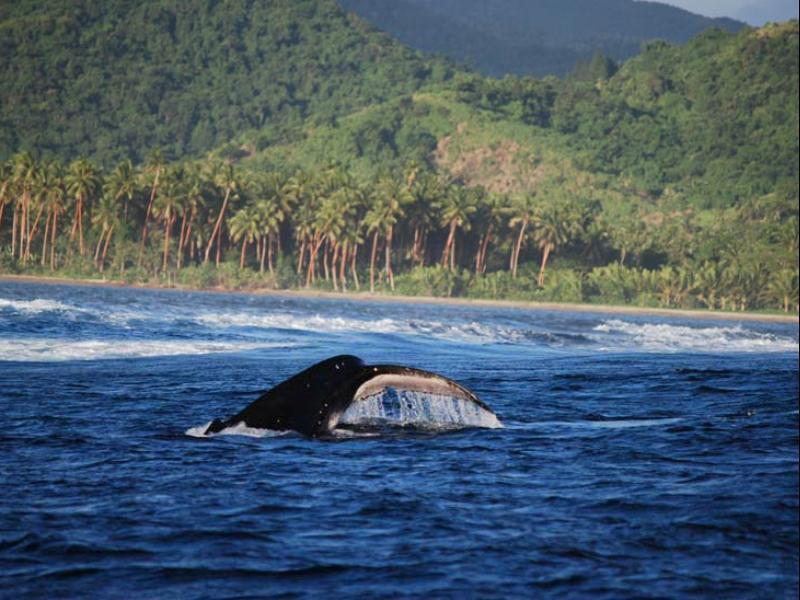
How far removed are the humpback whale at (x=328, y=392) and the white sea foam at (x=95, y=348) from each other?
1292 cm

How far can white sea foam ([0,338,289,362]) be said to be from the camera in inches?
1092

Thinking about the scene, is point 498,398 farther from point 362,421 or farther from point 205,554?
point 205,554

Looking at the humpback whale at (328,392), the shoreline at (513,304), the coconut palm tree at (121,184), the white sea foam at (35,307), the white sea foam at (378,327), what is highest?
the coconut palm tree at (121,184)

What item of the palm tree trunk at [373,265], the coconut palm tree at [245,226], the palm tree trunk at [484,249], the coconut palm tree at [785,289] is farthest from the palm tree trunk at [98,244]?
the coconut palm tree at [785,289]

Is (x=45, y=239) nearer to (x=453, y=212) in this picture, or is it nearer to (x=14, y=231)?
(x=14, y=231)

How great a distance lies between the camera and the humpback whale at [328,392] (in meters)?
13.3

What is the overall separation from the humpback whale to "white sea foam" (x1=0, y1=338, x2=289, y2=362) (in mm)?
12919

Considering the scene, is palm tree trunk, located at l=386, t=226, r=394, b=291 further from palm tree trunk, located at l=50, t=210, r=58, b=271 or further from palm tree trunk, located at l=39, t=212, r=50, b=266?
palm tree trunk, located at l=39, t=212, r=50, b=266

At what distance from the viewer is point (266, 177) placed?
517 ft

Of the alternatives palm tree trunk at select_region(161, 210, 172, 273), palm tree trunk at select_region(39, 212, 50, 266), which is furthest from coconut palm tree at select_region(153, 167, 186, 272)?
palm tree trunk at select_region(39, 212, 50, 266)

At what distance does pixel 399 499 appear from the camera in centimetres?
1149

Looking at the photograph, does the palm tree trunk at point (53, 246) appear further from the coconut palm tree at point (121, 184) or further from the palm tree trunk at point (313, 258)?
the palm tree trunk at point (313, 258)


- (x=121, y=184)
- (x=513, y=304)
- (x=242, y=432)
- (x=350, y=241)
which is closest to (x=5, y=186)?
(x=121, y=184)

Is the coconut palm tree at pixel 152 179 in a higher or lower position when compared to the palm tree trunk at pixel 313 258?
higher
